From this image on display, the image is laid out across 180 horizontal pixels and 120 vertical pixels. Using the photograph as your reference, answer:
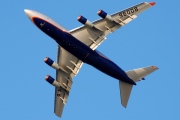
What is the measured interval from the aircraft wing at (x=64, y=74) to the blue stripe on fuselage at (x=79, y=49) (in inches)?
232

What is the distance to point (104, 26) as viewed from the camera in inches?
3499

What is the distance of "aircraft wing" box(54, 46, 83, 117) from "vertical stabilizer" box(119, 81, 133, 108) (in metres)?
9.09

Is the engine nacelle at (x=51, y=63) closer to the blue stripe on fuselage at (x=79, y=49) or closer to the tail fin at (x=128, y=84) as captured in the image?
the blue stripe on fuselage at (x=79, y=49)

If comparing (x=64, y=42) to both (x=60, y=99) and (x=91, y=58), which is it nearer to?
(x=91, y=58)

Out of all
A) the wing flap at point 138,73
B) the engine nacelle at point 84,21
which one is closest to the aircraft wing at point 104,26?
the engine nacelle at point 84,21

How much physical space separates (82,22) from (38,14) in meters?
7.84

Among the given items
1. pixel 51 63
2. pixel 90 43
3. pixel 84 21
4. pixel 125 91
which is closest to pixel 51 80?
pixel 51 63

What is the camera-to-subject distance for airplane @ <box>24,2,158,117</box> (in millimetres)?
87188

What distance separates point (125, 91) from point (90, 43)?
10.9m

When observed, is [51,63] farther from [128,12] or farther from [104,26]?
[128,12]

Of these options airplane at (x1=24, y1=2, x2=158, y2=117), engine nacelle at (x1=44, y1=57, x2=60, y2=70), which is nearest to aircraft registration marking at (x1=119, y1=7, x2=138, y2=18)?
airplane at (x1=24, y1=2, x2=158, y2=117)

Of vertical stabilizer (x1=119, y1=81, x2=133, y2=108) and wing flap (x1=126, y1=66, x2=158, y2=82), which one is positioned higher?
wing flap (x1=126, y1=66, x2=158, y2=82)

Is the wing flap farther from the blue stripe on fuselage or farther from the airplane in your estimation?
the blue stripe on fuselage

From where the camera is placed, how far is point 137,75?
91875mm
